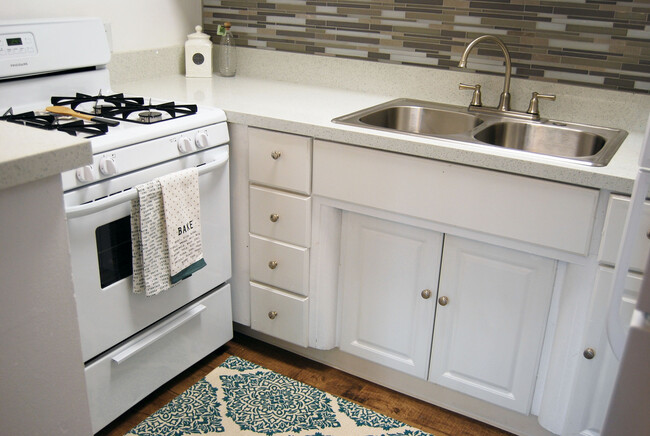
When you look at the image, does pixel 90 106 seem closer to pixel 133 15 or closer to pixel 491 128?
pixel 133 15

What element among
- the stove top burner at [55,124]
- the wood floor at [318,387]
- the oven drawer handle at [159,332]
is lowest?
the wood floor at [318,387]

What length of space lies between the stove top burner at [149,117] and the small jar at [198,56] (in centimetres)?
81

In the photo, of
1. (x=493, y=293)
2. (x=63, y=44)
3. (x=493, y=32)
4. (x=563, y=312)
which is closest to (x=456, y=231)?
(x=493, y=293)

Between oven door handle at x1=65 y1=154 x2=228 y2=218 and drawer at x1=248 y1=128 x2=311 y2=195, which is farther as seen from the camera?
drawer at x1=248 y1=128 x2=311 y2=195

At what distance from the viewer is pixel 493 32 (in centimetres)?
215

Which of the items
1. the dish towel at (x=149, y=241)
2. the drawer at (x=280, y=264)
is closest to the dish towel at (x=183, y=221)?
the dish towel at (x=149, y=241)

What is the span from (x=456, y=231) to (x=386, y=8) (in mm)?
998

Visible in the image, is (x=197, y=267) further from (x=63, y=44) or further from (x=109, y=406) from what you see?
(x=63, y=44)

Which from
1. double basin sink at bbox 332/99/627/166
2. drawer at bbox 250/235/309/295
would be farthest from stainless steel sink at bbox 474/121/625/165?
drawer at bbox 250/235/309/295

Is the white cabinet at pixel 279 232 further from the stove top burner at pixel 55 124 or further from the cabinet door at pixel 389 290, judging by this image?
the stove top burner at pixel 55 124

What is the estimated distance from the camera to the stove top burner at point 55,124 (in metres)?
1.67

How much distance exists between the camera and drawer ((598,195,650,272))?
4.99ft

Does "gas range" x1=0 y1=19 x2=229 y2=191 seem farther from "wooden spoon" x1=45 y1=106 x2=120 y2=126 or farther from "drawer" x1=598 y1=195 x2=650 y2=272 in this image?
"drawer" x1=598 y1=195 x2=650 y2=272

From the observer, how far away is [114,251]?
1.74 m
